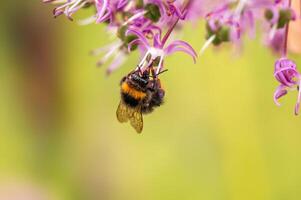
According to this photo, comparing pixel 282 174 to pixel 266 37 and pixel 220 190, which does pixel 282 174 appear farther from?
pixel 266 37

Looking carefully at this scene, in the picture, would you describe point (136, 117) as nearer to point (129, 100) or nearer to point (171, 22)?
point (129, 100)

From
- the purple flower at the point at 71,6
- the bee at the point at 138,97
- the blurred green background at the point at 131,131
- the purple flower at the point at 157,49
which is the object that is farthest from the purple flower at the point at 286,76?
the blurred green background at the point at 131,131

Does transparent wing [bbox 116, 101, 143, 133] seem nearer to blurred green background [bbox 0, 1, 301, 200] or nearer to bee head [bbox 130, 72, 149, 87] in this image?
bee head [bbox 130, 72, 149, 87]

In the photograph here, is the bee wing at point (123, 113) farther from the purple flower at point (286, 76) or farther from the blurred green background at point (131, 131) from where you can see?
the blurred green background at point (131, 131)

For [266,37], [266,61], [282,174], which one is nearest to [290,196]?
[282,174]

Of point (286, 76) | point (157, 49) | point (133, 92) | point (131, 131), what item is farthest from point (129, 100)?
point (131, 131)
